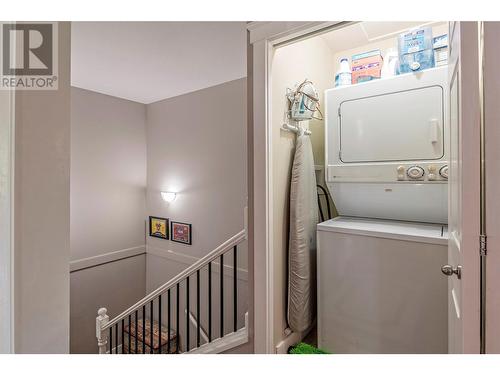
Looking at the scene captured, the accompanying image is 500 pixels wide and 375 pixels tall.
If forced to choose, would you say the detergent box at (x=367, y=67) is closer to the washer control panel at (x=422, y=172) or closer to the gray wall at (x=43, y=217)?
the washer control panel at (x=422, y=172)

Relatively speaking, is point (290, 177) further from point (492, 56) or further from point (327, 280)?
point (492, 56)

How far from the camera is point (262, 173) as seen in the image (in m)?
1.47

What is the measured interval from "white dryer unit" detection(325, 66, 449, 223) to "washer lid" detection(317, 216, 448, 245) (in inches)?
2.5

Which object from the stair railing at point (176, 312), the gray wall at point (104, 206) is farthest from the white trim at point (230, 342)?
the gray wall at point (104, 206)

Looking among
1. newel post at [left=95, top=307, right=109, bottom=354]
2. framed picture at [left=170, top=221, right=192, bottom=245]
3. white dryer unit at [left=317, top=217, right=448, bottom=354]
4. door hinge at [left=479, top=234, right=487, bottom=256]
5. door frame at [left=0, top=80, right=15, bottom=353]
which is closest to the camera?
door frame at [left=0, top=80, right=15, bottom=353]

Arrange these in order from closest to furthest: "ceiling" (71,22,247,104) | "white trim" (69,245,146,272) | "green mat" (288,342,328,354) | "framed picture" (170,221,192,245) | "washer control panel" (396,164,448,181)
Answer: "washer control panel" (396,164,448,181) → "green mat" (288,342,328,354) → "ceiling" (71,22,247,104) → "white trim" (69,245,146,272) → "framed picture" (170,221,192,245)

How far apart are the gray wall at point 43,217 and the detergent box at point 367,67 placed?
1684 millimetres

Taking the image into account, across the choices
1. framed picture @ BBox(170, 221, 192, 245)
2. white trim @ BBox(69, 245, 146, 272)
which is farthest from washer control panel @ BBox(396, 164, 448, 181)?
white trim @ BBox(69, 245, 146, 272)

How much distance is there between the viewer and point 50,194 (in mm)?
686

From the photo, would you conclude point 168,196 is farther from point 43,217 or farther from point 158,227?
point 43,217

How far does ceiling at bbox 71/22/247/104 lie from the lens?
2.11m

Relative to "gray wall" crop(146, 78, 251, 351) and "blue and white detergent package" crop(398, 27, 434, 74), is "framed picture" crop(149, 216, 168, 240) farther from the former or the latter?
"blue and white detergent package" crop(398, 27, 434, 74)
